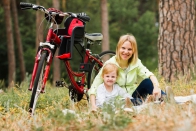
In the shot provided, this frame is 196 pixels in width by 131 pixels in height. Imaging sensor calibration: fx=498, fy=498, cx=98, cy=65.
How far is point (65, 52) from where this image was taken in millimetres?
6406

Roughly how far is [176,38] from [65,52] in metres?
3.36

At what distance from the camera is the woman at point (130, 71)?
245 inches

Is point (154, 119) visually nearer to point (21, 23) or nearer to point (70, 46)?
point (70, 46)

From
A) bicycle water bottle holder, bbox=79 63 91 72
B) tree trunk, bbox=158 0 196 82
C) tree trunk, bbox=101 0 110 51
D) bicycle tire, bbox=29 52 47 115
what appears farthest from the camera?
tree trunk, bbox=101 0 110 51

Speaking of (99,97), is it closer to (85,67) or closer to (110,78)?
(110,78)

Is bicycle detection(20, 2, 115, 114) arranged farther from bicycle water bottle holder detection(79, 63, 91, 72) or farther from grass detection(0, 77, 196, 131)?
grass detection(0, 77, 196, 131)

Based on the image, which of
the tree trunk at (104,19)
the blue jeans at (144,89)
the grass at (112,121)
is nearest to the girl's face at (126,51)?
the blue jeans at (144,89)

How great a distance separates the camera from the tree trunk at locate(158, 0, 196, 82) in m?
9.14

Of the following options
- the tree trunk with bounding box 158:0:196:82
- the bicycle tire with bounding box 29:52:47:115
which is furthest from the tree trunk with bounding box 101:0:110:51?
the bicycle tire with bounding box 29:52:47:115

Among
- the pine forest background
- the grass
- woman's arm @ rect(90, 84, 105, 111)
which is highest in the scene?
the grass

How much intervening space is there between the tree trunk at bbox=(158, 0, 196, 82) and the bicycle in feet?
7.96

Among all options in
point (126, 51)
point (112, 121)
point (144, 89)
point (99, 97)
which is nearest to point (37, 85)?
point (99, 97)

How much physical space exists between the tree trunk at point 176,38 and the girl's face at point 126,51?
3.01 meters

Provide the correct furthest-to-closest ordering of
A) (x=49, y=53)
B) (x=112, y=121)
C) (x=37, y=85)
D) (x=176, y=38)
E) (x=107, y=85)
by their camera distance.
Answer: (x=176, y=38) < (x=107, y=85) < (x=49, y=53) < (x=37, y=85) < (x=112, y=121)
